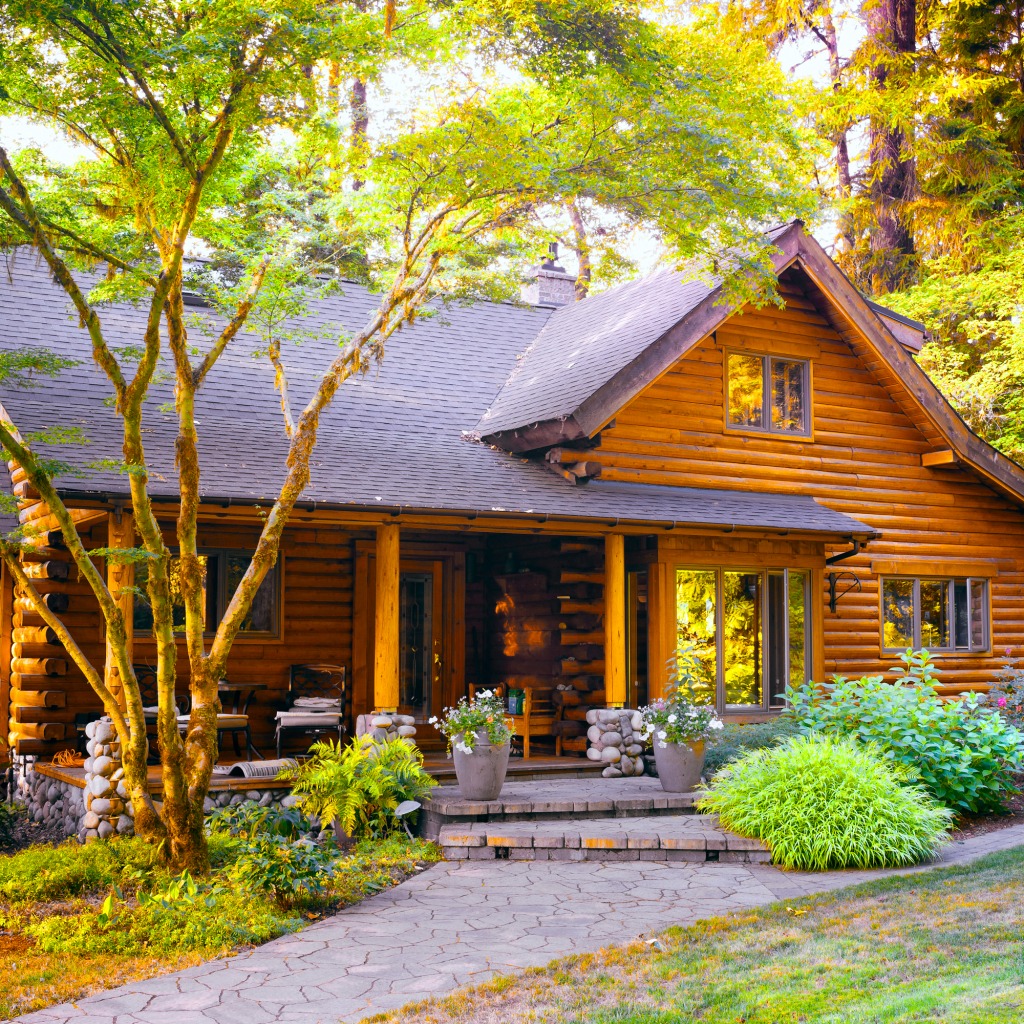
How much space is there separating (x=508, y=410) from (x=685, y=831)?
6.65 meters

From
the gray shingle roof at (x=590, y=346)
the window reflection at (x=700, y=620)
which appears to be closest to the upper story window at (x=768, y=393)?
the gray shingle roof at (x=590, y=346)

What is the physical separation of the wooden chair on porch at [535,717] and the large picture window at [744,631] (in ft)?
5.73

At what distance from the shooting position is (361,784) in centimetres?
987

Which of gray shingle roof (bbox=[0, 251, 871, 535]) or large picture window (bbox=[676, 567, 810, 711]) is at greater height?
gray shingle roof (bbox=[0, 251, 871, 535])

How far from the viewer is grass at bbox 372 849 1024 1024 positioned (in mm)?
5277

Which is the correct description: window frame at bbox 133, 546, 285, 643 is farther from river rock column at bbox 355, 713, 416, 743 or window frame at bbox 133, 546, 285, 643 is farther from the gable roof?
the gable roof

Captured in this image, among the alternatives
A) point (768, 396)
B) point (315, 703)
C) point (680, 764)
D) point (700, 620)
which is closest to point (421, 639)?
point (315, 703)

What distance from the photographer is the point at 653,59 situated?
9453 millimetres

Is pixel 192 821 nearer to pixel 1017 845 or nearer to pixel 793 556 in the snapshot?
pixel 1017 845

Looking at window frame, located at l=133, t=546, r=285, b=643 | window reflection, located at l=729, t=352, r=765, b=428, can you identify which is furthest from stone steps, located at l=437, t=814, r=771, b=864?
window reflection, located at l=729, t=352, r=765, b=428

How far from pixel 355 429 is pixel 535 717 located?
13.2ft

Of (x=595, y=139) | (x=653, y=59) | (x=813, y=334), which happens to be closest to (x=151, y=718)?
(x=595, y=139)

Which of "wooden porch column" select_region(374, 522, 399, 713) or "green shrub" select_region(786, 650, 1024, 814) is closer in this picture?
"green shrub" select_region(786, 650, 1024, 814)

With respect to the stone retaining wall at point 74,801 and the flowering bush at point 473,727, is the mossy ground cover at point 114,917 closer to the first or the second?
the stone retaining wall at point 74,801
